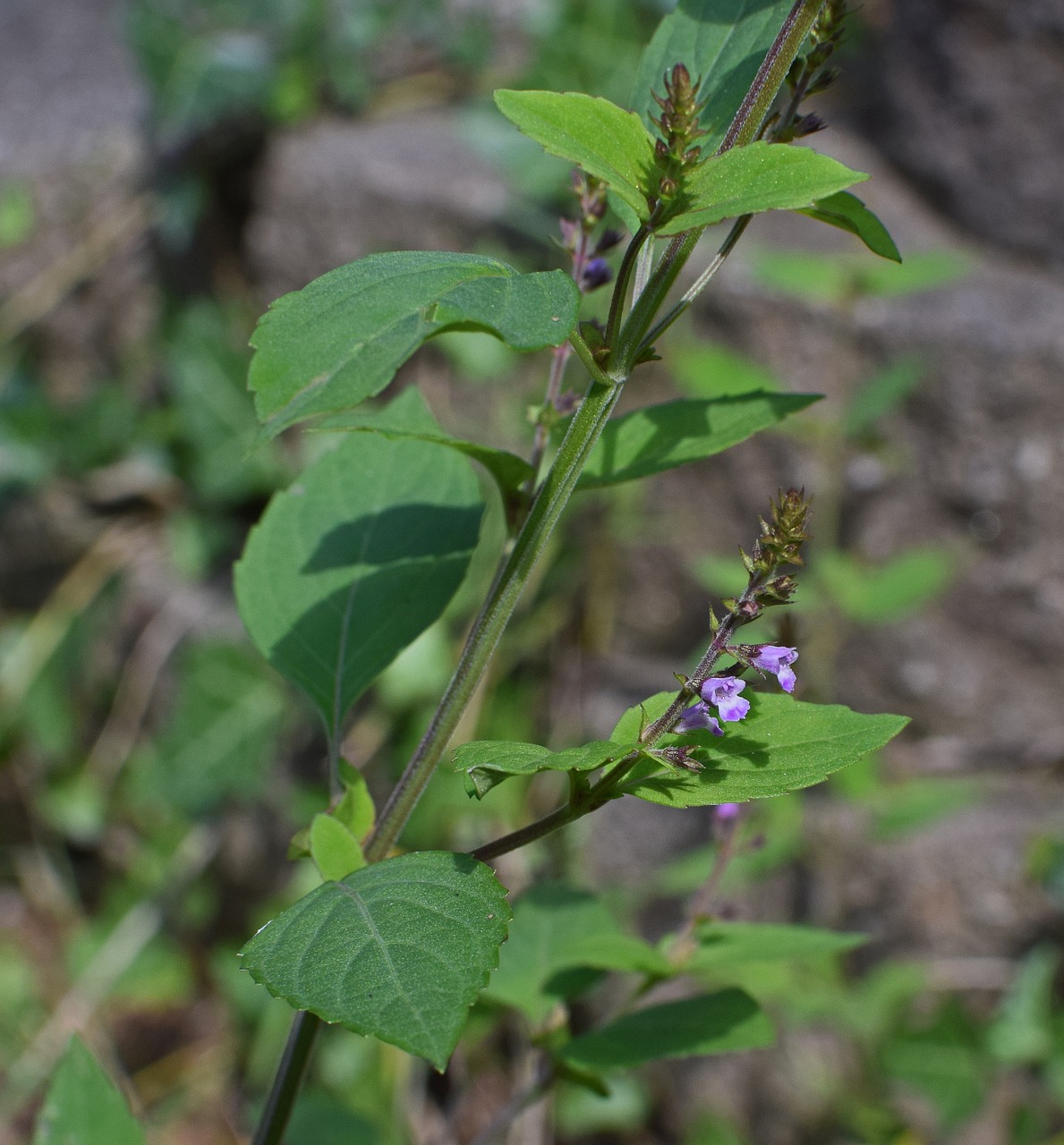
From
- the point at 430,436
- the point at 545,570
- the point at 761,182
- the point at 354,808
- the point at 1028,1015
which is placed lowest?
the point at 1028,1015

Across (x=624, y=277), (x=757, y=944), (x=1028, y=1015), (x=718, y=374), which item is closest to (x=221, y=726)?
(x=718, y=374)

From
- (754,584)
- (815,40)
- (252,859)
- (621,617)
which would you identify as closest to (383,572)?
(754,584)

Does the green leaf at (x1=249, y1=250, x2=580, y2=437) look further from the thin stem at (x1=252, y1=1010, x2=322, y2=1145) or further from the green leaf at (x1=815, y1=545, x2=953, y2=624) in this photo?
the green leaf at (x1=815, y1=545, x2=953, y2=624)

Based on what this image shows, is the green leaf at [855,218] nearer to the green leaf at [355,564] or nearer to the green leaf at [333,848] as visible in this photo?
the green leaf at [355,564]

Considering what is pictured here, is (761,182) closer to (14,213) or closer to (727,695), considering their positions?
(727,695)

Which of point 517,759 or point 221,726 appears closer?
point 517,759

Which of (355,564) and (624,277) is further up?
(624,277)

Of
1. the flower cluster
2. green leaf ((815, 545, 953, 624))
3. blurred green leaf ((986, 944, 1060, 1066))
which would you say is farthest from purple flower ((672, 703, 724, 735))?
blurred green leaf ((986, 944, 1060, 1066))

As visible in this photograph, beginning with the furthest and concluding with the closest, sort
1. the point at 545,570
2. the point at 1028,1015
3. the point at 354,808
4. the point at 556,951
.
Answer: the point at 545,570, the point at 1028,1015, the point at 556,951, the point at 354,808
